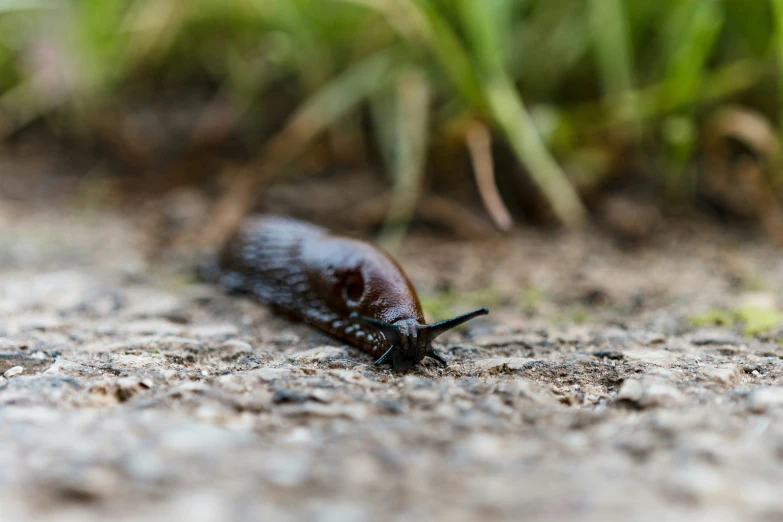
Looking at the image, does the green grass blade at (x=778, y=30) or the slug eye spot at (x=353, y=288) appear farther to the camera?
the green grass blade at (x=778, y=30)

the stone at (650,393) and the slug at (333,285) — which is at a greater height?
the slug at (333,285)

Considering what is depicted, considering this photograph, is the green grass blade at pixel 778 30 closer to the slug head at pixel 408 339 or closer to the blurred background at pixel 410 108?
the blurred background at pixel 410 108

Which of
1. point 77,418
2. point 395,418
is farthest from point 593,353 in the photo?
point 77,418

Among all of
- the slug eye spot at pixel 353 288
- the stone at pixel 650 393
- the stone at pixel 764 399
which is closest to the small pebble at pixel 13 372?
the slug eye spot at pixel 353 288

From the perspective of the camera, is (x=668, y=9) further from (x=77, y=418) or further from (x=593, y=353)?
(x=77, y=418)

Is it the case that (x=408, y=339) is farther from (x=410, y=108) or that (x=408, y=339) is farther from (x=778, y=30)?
(x=778, y=30)

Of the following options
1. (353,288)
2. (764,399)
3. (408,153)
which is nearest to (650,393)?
(764,399)
